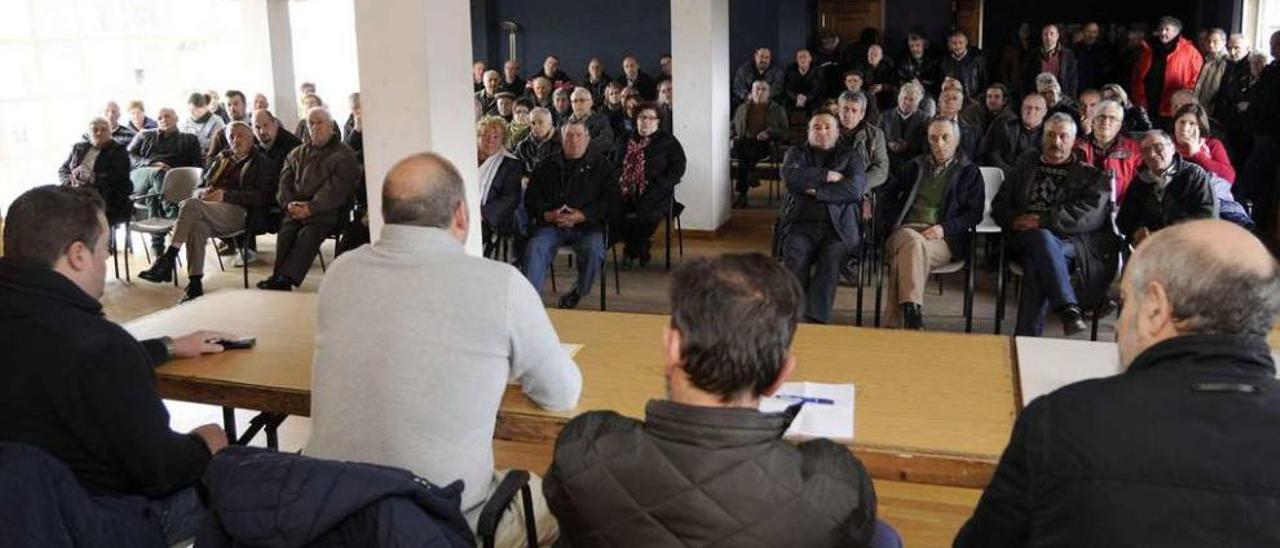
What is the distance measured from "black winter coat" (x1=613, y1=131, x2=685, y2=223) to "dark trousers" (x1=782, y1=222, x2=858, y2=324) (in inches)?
60.1

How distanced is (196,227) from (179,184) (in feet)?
2.36

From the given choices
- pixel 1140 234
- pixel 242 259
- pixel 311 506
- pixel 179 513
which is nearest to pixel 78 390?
pixel 179 513

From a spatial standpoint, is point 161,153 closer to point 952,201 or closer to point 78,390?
point 952,201

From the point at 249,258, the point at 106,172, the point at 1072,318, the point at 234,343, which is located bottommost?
the point at 249,258

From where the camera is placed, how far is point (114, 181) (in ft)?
24.5

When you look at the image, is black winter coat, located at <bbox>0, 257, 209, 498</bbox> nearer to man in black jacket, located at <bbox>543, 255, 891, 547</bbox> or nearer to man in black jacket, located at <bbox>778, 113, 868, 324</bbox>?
man in black jacket, located at <bbox>543, 255, 891, 547</bbox>

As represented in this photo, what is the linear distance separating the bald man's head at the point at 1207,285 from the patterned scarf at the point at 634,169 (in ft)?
18.2

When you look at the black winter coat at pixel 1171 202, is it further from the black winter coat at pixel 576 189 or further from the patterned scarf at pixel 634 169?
the patterned scarf at pixel 634 169

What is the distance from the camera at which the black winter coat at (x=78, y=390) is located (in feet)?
6.85

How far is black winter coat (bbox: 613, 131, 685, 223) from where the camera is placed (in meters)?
6.94

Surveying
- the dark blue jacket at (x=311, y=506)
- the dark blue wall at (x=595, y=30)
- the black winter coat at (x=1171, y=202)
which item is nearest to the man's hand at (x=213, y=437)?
the dark blue jacket at (x=311, y=506)

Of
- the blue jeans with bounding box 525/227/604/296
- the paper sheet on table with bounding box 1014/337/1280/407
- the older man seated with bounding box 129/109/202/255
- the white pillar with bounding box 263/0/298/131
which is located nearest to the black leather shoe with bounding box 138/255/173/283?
the older man seated with bounding box 129/109/202/255

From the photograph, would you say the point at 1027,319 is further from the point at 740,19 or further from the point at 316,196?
the point at 740,19

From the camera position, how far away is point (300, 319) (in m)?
3.25
